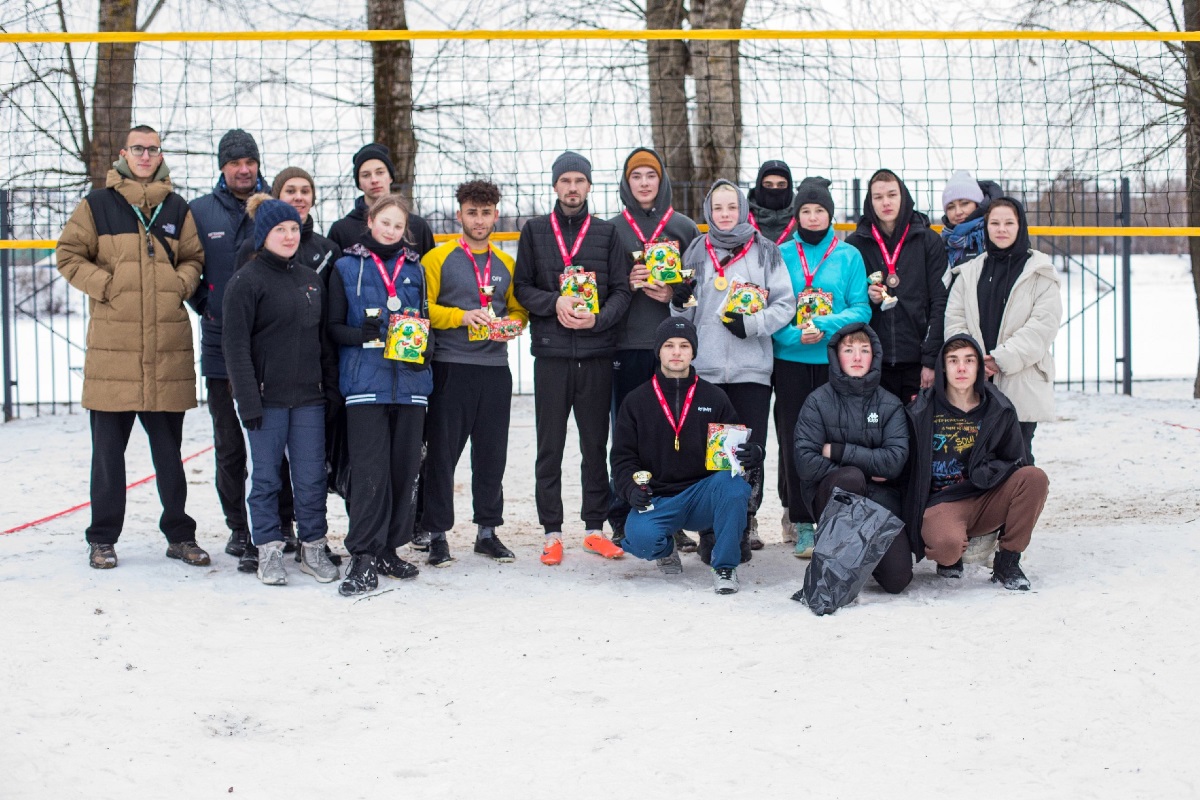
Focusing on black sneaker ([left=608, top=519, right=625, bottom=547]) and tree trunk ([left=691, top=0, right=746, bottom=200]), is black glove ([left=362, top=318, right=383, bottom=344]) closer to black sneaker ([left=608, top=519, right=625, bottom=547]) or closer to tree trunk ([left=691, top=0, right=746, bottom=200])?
black sneaker ([left=608, top=519, right=625, bottom=547])

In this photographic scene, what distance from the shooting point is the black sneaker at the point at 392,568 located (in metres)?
5.75

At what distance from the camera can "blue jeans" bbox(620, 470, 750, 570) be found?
18.3ft

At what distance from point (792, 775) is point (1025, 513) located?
7.34ft

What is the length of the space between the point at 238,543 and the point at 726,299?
2.77 meters

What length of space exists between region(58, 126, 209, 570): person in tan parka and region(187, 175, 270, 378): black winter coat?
58 millimetres

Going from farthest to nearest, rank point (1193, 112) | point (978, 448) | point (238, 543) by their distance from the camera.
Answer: point (1193, 112)
point (238, 543)
point (978, 448)

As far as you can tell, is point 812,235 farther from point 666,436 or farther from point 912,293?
point 666,436

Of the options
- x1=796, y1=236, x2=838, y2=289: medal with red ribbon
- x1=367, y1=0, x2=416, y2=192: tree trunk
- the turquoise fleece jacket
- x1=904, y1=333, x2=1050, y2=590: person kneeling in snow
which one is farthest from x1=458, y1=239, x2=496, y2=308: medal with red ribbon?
x1=367, y1=0, x2=416, y2=192: tree trunk

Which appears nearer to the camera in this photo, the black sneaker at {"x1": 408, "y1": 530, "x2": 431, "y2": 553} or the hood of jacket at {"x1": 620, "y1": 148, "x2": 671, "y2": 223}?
the hood of jacket at {"x1": 620, "y1": 148, "x2": 671, "y2": 223}

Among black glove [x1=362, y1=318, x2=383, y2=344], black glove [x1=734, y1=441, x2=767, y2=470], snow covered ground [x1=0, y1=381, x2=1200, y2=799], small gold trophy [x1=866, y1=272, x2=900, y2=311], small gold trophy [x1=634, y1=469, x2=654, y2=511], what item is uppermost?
small gold trophy [x1=866, y1=272, x2=900, y2=311]

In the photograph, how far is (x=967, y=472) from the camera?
556 cm

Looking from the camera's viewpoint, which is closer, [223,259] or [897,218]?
Answer: [223,259]

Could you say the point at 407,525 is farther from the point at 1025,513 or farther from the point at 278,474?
the point at 1025,513

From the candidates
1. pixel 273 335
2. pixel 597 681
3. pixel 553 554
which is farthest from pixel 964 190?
pixel 273 335
